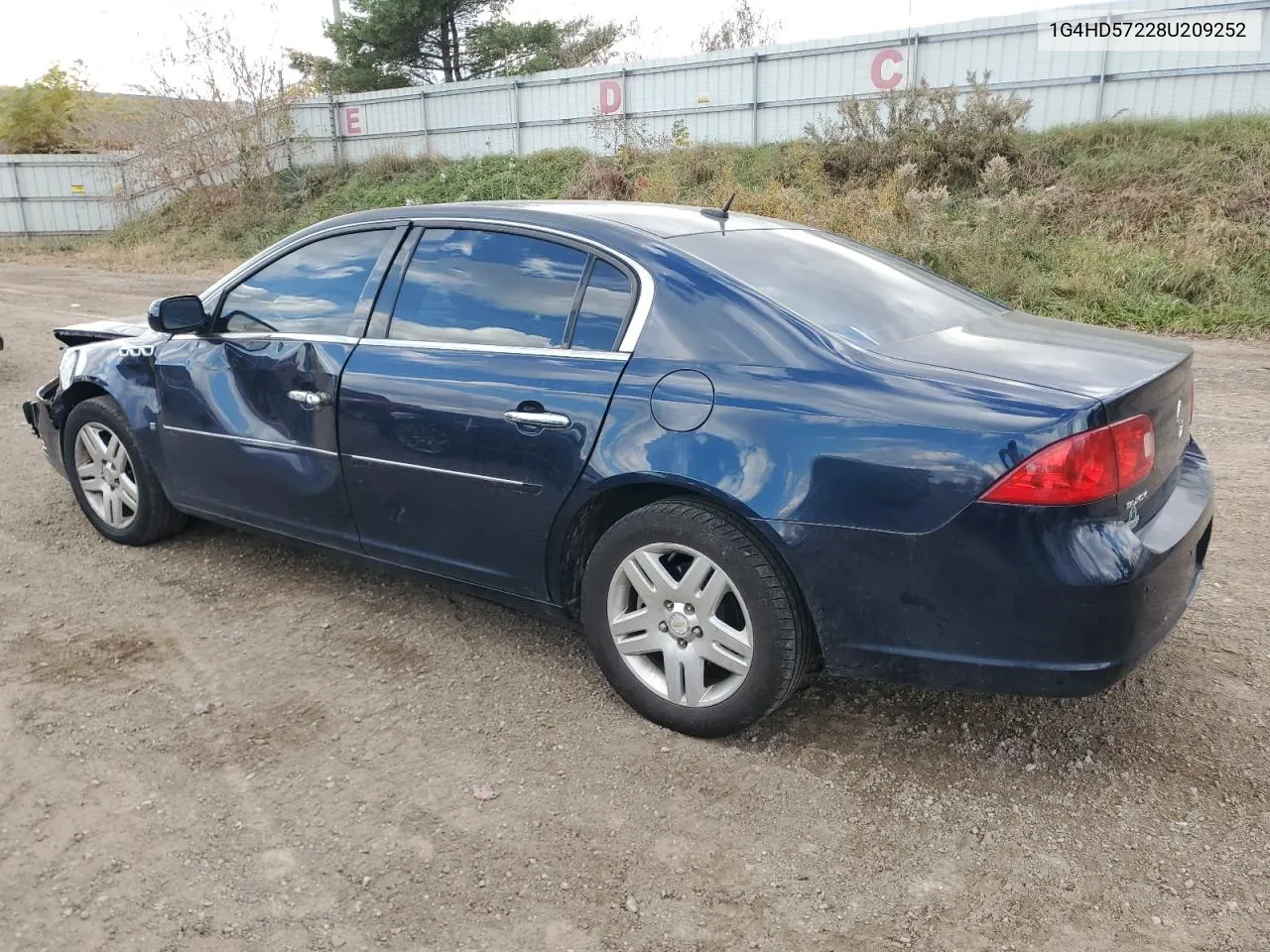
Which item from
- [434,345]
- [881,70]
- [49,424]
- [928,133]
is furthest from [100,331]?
[881,70]

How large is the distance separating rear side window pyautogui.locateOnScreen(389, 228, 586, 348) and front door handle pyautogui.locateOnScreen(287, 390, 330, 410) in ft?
1.18

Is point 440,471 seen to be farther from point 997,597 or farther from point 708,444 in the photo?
point 997,597

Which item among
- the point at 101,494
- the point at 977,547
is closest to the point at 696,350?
the point at 977,547

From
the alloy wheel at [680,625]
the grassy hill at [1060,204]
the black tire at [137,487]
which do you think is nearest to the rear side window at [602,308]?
the alloy wheel at [680,625]

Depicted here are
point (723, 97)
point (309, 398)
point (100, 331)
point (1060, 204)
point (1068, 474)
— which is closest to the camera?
point (1068, 474)

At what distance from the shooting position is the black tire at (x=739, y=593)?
2807mm

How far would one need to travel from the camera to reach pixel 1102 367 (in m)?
2.80

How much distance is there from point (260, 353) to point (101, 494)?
1.47 m

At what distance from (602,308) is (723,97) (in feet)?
60.0

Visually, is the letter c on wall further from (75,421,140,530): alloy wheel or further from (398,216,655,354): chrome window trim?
(398,216,655,354): chrome window trim

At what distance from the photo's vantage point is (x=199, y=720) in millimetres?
3221

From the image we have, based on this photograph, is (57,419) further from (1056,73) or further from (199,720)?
(1056,73)

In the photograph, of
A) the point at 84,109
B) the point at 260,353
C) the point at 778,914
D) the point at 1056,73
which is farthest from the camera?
the point at 84,109

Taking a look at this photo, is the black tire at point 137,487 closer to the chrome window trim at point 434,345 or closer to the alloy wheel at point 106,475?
the alloy wheel at point 106,475
